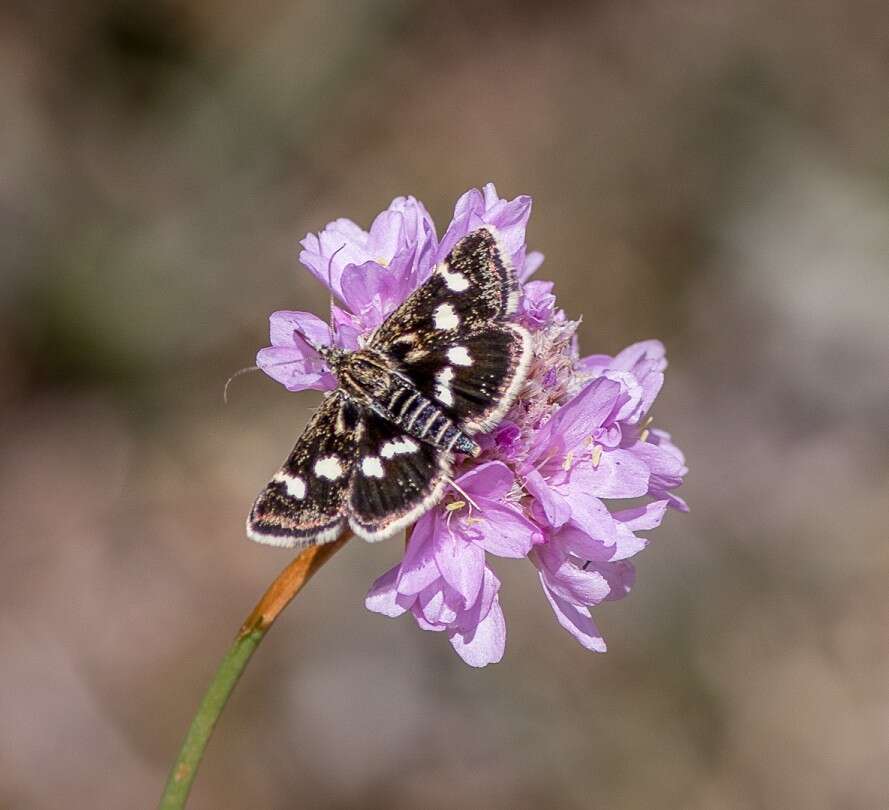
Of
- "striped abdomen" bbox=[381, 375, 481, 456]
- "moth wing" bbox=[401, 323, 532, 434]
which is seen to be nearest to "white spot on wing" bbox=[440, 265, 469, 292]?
"moth wing" bbox=[401, 323, 532, 434]

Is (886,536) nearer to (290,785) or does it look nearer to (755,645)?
(755,645)

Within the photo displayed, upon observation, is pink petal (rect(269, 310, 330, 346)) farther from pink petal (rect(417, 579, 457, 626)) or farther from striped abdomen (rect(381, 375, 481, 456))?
pink petal (rect(417, 579, 457, 626))

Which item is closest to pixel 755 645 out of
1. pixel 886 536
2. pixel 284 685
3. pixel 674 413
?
pixel 886 536

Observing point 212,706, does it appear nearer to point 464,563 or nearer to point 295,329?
point 464,563

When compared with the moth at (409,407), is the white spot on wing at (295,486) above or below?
below

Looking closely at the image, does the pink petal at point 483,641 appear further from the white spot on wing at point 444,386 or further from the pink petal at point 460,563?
the white spot on wing at point 444,386

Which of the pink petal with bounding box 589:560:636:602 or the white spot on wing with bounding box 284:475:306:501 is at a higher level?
the pink petal with bounding box 589:560:636:602

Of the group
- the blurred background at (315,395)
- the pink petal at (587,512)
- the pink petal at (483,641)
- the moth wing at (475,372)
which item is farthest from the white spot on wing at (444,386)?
the blurred background at (315,395)
